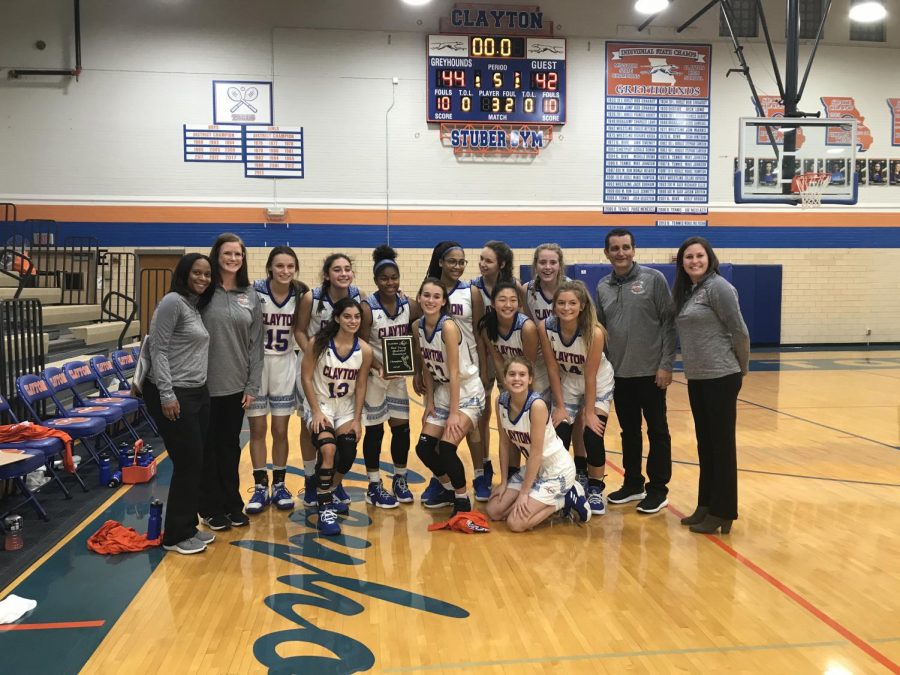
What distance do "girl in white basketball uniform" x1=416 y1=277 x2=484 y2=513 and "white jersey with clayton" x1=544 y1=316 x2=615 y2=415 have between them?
52 centimetres

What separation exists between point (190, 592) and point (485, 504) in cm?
195

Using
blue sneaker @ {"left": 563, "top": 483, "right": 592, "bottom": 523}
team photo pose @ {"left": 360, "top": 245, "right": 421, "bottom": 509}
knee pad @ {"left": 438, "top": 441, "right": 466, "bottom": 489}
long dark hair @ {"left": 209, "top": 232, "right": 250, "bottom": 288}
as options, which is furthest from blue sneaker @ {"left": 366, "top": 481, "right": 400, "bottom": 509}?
long dark hair @ {"left": 209, "top": 232, "right": 250, "bottom": 288}

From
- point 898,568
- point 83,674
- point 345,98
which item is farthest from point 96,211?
point 898,568

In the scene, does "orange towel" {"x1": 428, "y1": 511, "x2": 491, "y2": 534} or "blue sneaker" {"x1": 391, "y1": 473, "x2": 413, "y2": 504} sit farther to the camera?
"blue sneaker" {"x1": 391, "y1": 473, "x2": 413, "y2": 504}

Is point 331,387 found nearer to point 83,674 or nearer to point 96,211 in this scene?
point 83,674

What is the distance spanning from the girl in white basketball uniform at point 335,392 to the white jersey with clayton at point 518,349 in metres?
0.83

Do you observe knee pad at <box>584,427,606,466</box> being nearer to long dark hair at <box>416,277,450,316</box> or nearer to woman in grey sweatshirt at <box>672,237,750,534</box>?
woman in grey sweatshirt at <box>672,237,750,534</box>

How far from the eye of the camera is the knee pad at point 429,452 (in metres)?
4.26

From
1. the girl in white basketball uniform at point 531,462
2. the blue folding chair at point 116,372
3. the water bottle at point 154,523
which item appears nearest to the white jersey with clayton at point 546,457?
the girl in white basketball uniform at point 531,462

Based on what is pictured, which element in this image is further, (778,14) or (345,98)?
(778,14)

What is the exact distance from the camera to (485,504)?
456cm

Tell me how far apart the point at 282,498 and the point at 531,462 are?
165cm

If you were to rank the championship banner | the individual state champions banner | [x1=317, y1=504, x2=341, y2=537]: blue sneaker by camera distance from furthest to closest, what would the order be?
the championship banner < the individual state champions banner < [x1=317, y1=504, x2=341, y2=537]: blue sneaker

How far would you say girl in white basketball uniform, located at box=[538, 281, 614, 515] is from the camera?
164 inches
